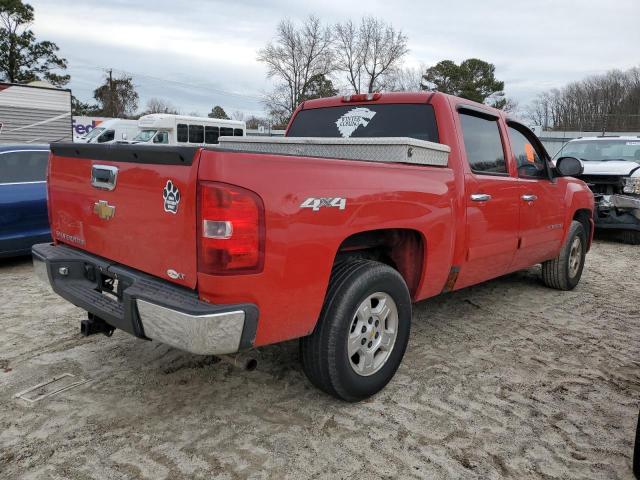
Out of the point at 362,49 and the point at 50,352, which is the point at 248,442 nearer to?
the point at 50,352

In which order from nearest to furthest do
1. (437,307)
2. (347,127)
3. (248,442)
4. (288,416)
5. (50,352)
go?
(248,442) < (288,416) < (50,352) < (347,127) < (437,307)

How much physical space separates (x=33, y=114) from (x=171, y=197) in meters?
20.2

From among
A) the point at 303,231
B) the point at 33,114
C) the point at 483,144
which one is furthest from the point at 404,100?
the point at 33,114

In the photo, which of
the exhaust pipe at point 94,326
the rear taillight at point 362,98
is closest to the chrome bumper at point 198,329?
the exhaust pipe at point 94,326

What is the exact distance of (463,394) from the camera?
3.13 meters

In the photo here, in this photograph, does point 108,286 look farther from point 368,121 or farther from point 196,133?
point 196,133

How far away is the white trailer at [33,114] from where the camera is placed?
1850 centimetres

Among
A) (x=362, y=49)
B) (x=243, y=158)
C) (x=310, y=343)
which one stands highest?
(x=362, y=49)

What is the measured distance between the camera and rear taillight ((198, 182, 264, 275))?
2.13m

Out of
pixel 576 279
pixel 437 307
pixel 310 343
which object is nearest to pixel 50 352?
pixel 310 343

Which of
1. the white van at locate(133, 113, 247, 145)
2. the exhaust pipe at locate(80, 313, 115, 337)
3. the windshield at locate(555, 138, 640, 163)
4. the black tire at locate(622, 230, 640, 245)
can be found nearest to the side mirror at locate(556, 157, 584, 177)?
the exhaust pipe at locate(80, 313, 115, 337)

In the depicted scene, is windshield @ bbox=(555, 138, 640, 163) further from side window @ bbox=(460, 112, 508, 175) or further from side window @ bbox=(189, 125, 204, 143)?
side window @ bbox=(189, 125, 204, 143)

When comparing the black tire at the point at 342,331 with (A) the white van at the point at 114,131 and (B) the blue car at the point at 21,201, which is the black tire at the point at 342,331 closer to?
(B) the blue car at the point at 21,201

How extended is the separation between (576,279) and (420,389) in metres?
3.55
